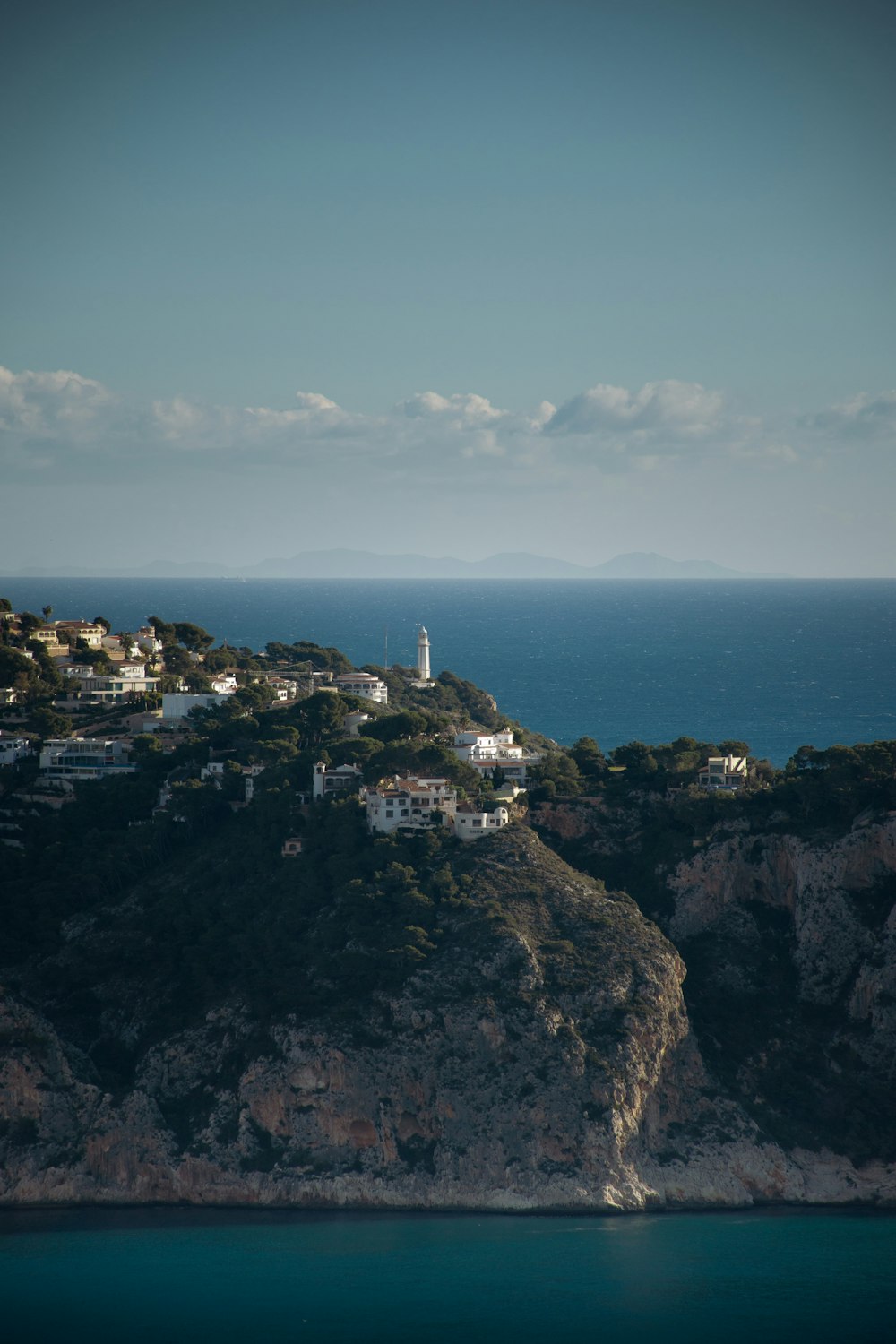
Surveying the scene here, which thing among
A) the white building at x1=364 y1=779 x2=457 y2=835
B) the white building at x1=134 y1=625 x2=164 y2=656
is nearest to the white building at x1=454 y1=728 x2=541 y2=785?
the white building at x1=364 y1=779 x2=457 y2=835

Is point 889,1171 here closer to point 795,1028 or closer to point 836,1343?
point 795,1028

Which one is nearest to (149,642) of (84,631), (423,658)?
(84,631)

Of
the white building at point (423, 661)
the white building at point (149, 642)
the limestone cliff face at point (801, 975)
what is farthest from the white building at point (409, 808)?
the white building at point (423, 661)

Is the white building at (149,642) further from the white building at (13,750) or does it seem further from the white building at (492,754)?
the white building at (492,754)

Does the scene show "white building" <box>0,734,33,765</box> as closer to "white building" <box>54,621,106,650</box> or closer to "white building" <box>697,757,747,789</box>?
"white building" <box>54,621,106,650</box>

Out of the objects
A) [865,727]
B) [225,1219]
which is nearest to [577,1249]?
[225,1219]

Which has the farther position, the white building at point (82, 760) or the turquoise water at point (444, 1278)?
the white building at point (82, 760)

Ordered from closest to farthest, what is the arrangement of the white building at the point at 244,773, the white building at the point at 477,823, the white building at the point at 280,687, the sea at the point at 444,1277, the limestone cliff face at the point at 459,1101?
the sea at the point at 444,1277, the limestone cliff face at the point at 459,1101, the white building at the point at 477,823, the white building at the point at 244,773, the white building at the point at 280,687
